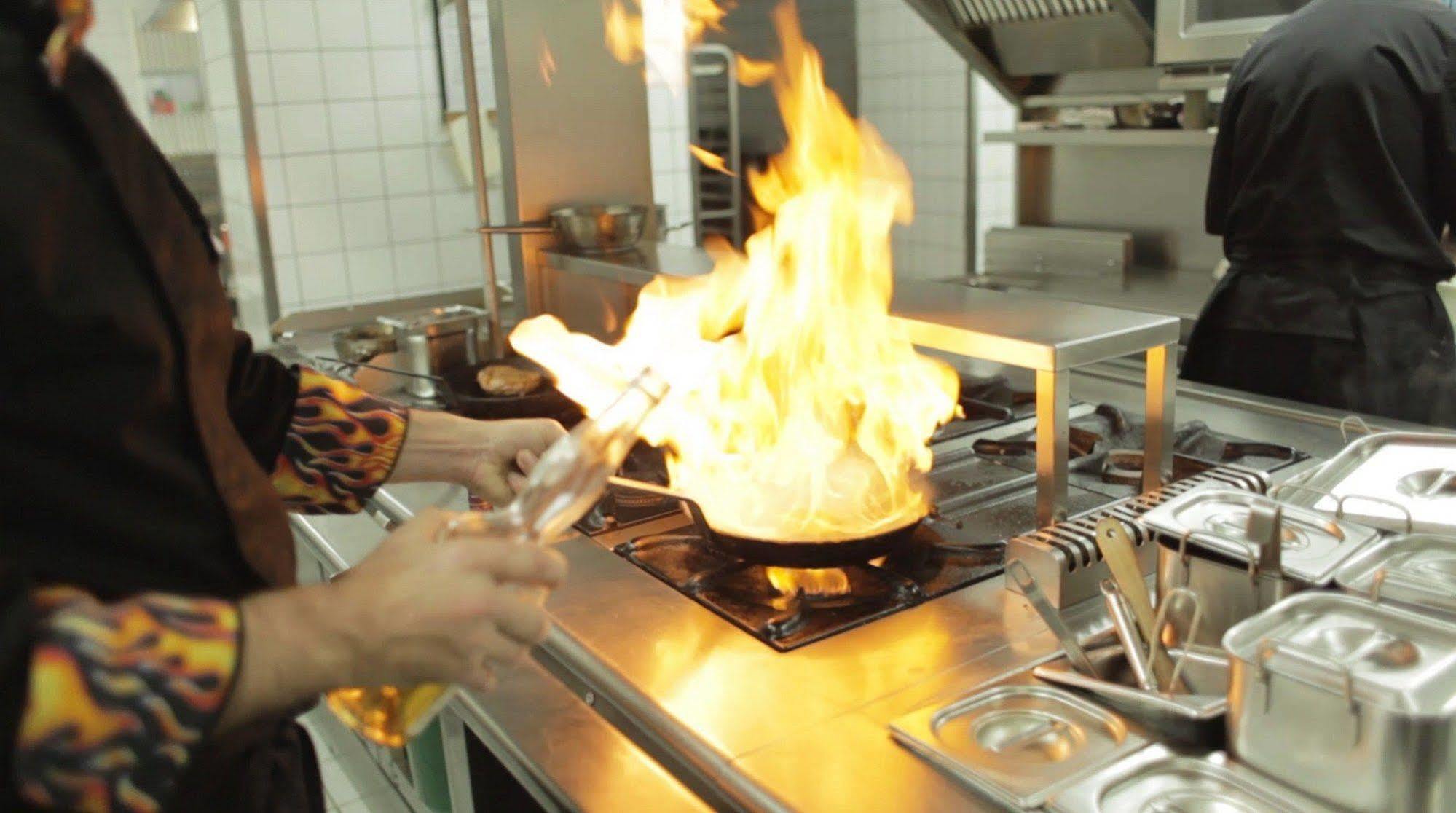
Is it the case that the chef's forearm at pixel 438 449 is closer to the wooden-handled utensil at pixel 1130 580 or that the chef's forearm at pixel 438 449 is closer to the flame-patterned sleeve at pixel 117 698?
the flame-patterned sleeve at pixel 117 698

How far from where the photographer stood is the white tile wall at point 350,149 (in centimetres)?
365

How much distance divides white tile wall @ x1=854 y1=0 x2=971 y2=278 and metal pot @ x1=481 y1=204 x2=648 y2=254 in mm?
2300

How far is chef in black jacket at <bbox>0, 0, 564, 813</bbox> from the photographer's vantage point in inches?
27.0

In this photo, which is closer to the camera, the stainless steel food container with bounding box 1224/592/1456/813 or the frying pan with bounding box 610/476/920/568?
the stainless steel food container with bounding box 1224/592/1456/813

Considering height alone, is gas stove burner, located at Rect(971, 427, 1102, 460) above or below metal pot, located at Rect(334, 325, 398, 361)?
below

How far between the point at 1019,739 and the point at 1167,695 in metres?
0.13

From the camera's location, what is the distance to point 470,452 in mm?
1252

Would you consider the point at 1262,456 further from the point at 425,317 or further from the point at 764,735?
the point at 425,317

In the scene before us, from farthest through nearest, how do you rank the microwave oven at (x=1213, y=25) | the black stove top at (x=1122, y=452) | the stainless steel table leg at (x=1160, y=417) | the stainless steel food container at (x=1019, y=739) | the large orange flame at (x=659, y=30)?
the microwave oven at (x=1213, y=25)
the large orange flame at (x=659, y=30)
the black stove top at (x=1122, y=452)
the stainless steel table leg at (x=1160, y=417)
the stainless steel food container at (x=1019, y=739)

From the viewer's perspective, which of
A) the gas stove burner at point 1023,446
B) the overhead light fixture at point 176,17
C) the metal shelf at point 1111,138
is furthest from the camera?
the overhead light fixture at point 176,17

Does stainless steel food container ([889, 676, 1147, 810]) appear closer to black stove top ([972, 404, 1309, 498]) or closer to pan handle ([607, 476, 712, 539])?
pan handle ([607, 476, 712, 539])

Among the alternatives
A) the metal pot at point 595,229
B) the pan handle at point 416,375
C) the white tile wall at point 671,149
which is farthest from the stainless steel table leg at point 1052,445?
the white tile wall at point 671,149

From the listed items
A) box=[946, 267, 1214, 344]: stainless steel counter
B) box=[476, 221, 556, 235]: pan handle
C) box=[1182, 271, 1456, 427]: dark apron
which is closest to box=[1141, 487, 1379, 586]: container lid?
box=[1182, 271, 1456, 427]: dark apron

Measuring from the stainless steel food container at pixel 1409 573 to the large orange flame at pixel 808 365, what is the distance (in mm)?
532
